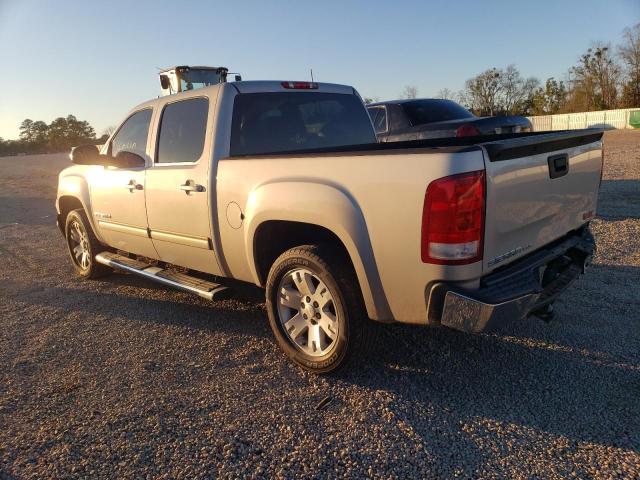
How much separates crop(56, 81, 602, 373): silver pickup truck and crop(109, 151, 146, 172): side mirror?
0.02 meters

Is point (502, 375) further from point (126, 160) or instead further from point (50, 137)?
point (50, 137)

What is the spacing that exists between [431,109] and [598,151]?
5.28m

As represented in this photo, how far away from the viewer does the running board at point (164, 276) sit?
3.99 meters

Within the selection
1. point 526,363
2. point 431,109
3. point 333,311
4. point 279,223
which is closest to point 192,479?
point 333,311

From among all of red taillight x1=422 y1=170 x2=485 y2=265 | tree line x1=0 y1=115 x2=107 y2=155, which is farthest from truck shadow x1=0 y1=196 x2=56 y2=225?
tree line x1=0 y1=115 x2=107 y2=155

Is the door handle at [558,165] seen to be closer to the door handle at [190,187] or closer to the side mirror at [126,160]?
the door handle at [190,187]

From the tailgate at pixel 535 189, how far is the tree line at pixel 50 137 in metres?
70.3

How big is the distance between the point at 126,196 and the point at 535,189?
11.9 ft

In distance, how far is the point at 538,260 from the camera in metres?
2.98

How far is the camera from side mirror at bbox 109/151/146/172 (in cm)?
468

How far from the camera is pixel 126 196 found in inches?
190

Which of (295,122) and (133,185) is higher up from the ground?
(295,122)

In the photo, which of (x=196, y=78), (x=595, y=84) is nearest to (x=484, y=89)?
(x=595, y=84)

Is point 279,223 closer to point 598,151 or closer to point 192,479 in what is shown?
point 192,479
